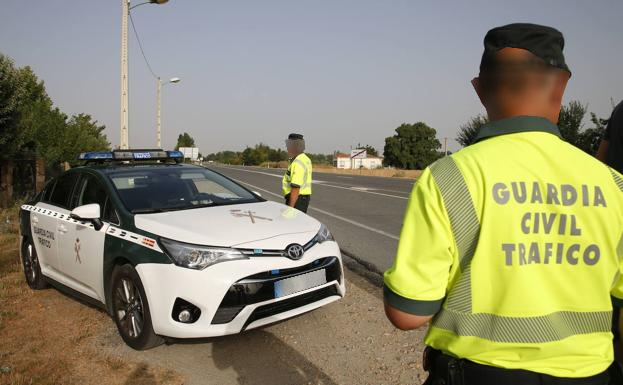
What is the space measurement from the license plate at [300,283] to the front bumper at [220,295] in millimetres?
37

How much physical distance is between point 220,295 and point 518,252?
97.1 inches

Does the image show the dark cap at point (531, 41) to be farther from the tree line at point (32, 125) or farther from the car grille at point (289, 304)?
the tree line at point (32, 125)

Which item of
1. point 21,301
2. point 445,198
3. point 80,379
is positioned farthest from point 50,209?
point 445,198

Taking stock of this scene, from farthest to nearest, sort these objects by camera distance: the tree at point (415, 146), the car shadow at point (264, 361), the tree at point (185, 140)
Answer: the tree at point (185, 140), the tree at point (415, 146), the car shadow at point (264, 361)

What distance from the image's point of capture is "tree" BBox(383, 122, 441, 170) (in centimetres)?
8856

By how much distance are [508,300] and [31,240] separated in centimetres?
552

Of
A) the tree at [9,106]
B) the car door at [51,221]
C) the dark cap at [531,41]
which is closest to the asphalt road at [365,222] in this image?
the car door at [51,221]

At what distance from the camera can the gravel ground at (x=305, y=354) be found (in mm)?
3146

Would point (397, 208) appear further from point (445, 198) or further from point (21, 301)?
point (445, 198)

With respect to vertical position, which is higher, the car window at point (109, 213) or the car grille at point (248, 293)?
the car window at point (109, 213)

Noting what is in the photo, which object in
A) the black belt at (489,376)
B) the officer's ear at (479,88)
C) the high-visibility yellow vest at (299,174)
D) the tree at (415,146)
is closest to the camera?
the black belt at (489,376)

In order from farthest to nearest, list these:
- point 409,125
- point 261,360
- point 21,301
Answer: point 409,125, point 21,301, point 261,360

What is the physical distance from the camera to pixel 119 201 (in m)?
4.12

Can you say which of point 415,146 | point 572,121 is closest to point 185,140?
point 415,146
